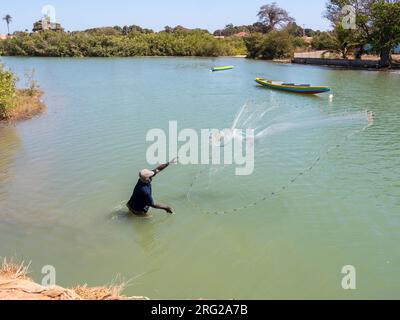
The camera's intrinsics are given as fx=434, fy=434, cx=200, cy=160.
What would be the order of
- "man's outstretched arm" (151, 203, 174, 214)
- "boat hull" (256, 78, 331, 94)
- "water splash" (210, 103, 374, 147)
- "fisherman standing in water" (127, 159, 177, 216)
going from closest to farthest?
"fisherman standing in water" (127, 159, 177, 216) < "man's outstretched arm" (151, 203, 174, 214) < "water splash" (210, 103, 374, 147) < "boat hull" (256, 78, 331, 94)

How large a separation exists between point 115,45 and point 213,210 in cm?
8772

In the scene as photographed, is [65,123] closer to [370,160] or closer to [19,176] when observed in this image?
[19,176]

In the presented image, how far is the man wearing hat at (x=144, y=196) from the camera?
9.77 meters

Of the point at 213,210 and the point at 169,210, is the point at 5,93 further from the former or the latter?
the point at 213,210

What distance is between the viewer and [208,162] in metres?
15.0

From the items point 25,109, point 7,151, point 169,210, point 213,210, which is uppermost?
point 25,109

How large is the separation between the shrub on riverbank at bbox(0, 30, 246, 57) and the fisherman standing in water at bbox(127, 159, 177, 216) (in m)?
86.9

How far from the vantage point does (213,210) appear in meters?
11.1

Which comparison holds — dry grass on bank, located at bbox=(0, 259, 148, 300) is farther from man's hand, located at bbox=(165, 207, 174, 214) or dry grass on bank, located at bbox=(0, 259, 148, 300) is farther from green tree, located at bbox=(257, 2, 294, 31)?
green tree, located at bbox=(257, 2, 294, 31)

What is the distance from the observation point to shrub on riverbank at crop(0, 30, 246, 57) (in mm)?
91125

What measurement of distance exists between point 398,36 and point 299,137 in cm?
4181

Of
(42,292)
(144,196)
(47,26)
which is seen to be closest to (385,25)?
(144,196)

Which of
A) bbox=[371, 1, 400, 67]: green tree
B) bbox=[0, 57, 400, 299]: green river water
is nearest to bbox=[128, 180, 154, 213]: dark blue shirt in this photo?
bbox=[0, 57, 400, 299]: green river water

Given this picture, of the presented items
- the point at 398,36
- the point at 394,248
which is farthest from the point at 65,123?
the point at 398,36
